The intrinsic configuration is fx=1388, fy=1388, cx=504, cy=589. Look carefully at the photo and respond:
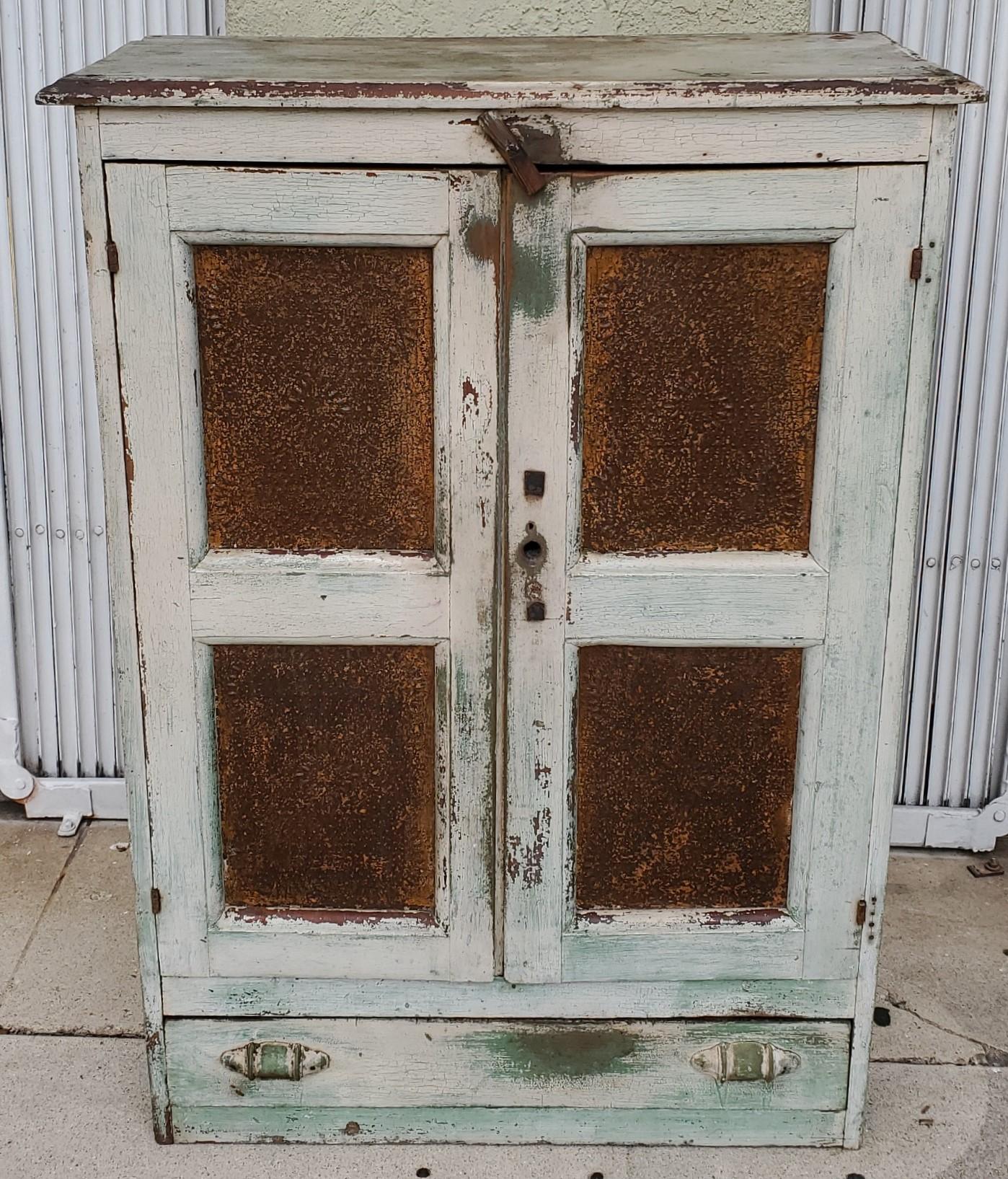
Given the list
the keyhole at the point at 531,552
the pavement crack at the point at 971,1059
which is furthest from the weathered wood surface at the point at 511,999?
the keyhole at the point at 531,552

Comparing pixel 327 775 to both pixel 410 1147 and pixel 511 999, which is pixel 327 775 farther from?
pixel 410 1147

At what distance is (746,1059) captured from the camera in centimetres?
250

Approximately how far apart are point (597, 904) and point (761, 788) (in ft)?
1.17

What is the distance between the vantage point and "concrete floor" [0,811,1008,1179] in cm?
252

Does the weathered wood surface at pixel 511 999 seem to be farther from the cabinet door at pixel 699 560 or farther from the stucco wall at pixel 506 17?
the stucco wall at pixel 506 17

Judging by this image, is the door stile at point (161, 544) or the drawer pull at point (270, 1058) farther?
the drawer pull at point (270, 1058)

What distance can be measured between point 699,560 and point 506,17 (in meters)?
1.26

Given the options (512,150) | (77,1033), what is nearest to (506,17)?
(512,150)

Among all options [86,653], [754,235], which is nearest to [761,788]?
[754,235]

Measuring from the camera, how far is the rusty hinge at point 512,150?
6.62 feet

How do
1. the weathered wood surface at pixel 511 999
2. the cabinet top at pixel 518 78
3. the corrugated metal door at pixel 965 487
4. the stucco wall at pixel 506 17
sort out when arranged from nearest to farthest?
the cabinet top at pixel 518 78 < the weathered wood surface at pixel 511 999 < the stucco wall at pixel 506 17 < the corrugated metal door at pixel 965 487

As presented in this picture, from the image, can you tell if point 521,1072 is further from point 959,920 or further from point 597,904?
point 959,920

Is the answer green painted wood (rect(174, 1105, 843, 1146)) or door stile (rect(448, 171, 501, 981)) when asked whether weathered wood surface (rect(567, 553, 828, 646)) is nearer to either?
door stile (rect(448, 171, 501, 981))

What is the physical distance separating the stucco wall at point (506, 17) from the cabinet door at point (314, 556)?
88 centimetres
